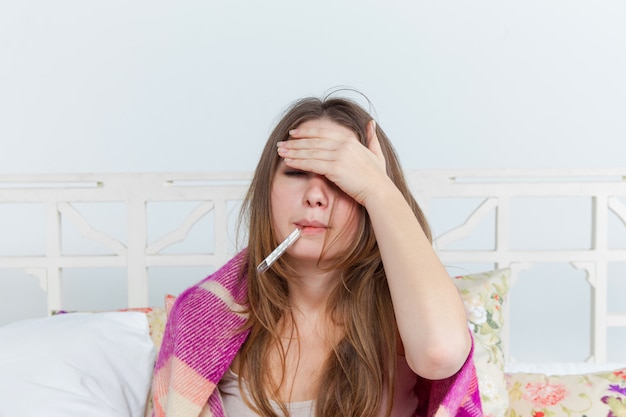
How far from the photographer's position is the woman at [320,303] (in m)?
1.09

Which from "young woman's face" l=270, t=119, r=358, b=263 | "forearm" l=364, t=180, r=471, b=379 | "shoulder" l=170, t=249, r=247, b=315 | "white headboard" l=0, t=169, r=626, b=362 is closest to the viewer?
"forearm" l=364, t=180, r=471, b=379

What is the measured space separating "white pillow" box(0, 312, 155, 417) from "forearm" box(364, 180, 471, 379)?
24.3 inches

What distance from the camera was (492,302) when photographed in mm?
1567

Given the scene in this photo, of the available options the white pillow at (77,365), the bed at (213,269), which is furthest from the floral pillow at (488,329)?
the white pillow at (77,365)

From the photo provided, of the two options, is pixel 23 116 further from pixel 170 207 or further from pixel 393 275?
pixel 393 275

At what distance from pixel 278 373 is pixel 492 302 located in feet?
1.75

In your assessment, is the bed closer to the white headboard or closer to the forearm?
the white headboard

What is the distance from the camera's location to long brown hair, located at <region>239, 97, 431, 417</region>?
119 cm

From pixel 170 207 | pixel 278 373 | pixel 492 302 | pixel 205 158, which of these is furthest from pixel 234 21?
pixel 278 373

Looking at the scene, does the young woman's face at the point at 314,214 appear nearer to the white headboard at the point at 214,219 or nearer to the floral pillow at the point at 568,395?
the floral pillow at the point at 568,395

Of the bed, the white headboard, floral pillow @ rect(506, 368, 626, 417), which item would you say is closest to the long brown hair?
the bed

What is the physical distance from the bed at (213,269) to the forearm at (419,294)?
0.44 meters

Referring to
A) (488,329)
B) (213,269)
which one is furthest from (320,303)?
(213,269)

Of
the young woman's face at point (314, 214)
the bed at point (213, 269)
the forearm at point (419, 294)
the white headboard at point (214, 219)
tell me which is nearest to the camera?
the forearm at point (419, 294)
